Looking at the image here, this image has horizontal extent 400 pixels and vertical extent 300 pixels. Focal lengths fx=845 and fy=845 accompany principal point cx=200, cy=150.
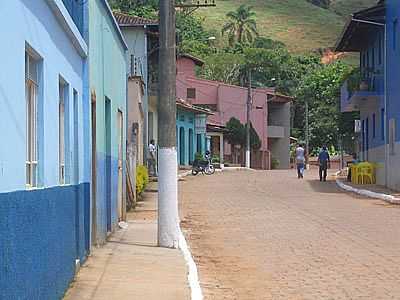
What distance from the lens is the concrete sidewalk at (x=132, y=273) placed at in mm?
9523

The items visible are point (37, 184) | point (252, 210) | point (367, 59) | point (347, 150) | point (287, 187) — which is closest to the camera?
point (37, 184)

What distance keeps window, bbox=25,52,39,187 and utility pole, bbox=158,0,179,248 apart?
588cm

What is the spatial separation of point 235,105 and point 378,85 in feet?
107

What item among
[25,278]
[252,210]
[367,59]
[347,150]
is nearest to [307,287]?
[25,278]

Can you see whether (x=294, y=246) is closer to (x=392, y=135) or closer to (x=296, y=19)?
(x=392, y=135)

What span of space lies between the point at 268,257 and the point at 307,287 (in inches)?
115

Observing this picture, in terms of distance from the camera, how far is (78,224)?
11.1 metres

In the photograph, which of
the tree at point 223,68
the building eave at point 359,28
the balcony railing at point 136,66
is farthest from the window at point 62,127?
the tree at point 223,68

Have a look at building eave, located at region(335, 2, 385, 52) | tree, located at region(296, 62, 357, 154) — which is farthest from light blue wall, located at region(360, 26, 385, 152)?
tree, located at region(296, 62, 357, 154)

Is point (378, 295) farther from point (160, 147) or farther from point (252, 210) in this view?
point (252, 210)

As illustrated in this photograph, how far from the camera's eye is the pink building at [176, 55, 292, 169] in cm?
6334

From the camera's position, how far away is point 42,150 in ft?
26.7

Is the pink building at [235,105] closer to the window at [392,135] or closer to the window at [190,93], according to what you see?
the window at [190,93]

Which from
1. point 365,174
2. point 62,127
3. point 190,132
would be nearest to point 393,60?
point 365,174
